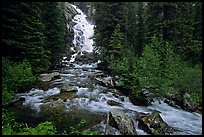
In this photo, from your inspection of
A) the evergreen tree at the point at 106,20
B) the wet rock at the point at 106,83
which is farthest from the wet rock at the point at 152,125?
the evergreen tree at the point at 106,20

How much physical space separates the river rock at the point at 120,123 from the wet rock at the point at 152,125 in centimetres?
74

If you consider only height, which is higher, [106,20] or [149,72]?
[106,20]

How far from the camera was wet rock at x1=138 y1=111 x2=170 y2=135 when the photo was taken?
513 inches

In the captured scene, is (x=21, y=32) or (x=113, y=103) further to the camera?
(x=21, y=32)

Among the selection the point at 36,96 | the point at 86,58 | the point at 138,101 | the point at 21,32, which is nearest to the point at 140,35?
the point at 86,58

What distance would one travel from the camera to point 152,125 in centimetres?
1321

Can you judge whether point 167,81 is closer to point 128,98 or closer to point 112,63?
point 128,98

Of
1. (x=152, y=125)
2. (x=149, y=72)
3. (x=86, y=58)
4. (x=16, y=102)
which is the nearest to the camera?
(x=152, y=125)

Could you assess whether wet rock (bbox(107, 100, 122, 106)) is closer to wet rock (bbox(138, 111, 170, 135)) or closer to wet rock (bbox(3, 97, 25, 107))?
wet rock (bbox(138, 111, 170, 135))

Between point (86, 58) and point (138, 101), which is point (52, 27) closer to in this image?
point (86, 58)

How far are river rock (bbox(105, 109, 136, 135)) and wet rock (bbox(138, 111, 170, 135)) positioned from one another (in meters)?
0.74

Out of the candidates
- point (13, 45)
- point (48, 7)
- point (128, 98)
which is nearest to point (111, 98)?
point (128, 98)

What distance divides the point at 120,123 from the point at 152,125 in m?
1.82

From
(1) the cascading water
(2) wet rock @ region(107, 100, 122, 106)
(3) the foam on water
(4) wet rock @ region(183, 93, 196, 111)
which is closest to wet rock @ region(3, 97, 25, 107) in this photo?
(3) the foam on water
